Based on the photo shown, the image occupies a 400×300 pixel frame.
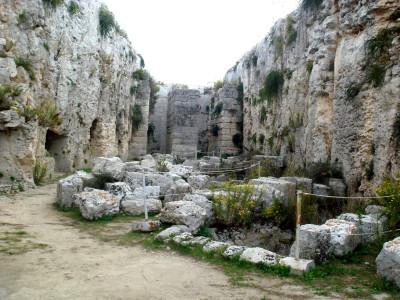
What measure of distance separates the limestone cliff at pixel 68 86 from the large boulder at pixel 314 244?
7863 mm

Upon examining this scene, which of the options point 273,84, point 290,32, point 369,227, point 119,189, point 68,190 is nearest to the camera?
point 369,227

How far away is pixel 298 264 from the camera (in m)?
4.88

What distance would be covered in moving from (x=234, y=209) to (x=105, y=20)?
13.5 m

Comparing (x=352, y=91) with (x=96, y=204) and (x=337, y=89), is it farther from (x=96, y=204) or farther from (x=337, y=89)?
(x=96, y=204)

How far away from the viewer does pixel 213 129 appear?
972 inches

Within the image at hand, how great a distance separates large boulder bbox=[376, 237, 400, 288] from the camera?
4355mm

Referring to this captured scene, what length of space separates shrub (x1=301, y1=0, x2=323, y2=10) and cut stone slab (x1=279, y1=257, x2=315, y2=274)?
10.0 meters

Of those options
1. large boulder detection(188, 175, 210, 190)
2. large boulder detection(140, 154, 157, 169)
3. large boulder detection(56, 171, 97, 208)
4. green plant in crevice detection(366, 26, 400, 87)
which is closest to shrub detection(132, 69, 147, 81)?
large boulder detection(140, 154, 157, 169)

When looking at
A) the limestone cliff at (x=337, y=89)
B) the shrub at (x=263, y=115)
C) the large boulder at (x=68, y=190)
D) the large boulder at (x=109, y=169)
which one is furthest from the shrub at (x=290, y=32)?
the large boulder at (x=68, y=190)

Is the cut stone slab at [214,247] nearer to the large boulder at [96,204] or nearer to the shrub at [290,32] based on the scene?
the large boulder at [96,204]

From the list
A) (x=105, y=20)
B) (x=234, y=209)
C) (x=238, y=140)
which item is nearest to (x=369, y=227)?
(x=234, y=209)

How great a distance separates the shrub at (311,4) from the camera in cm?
1273

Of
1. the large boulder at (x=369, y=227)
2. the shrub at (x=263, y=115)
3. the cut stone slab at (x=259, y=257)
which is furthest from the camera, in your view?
the shrub at (x=263, y=115)

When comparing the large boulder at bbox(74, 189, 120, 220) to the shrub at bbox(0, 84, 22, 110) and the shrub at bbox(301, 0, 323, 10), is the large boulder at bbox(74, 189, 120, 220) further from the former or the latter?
the shrub at bbox(301, 0, 323, 10)
